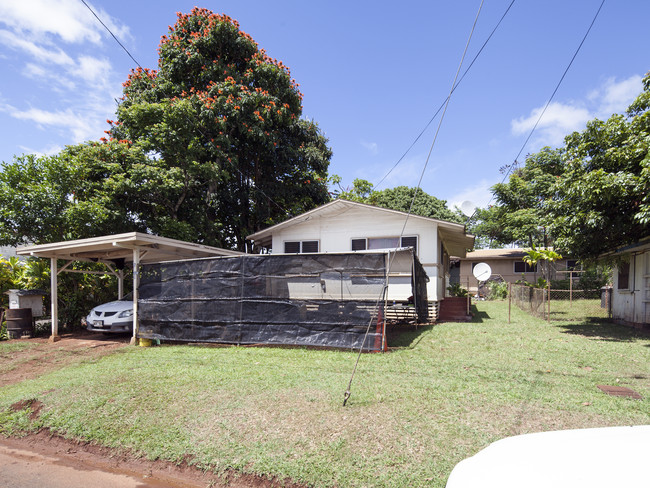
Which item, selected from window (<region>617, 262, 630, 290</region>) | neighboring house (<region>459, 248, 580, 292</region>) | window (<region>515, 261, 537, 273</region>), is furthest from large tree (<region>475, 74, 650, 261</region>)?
window (<region>515, 261, 537, 273</region>)

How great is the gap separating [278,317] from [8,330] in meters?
8.24

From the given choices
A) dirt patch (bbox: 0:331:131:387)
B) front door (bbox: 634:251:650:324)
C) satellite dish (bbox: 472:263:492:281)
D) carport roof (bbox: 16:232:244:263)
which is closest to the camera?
dirt patch (bbox: 0:331:131:387)

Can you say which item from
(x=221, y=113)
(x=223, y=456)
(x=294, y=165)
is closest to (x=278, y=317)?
(x=223, y=456)

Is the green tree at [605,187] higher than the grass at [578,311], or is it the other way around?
the green tree at [605,187]

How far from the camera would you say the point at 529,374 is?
5789 millimetres

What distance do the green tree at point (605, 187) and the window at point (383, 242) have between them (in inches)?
162

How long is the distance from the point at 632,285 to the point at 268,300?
36.6ft

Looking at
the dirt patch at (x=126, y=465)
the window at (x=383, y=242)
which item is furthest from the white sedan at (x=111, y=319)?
the window at (x=383, y=242)

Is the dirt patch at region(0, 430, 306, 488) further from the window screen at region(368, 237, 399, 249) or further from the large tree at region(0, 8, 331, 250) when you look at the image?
the window screen at region(368, 237, 399, 249)

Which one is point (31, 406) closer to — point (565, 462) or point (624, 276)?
point (565, 462)

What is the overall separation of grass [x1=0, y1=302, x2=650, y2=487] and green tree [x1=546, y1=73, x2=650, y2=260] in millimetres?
3253

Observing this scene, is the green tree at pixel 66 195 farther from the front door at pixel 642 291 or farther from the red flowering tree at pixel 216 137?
the front door at pixel 642 291

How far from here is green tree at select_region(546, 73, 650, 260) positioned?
26.7 ft

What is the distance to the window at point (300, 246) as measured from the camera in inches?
554
